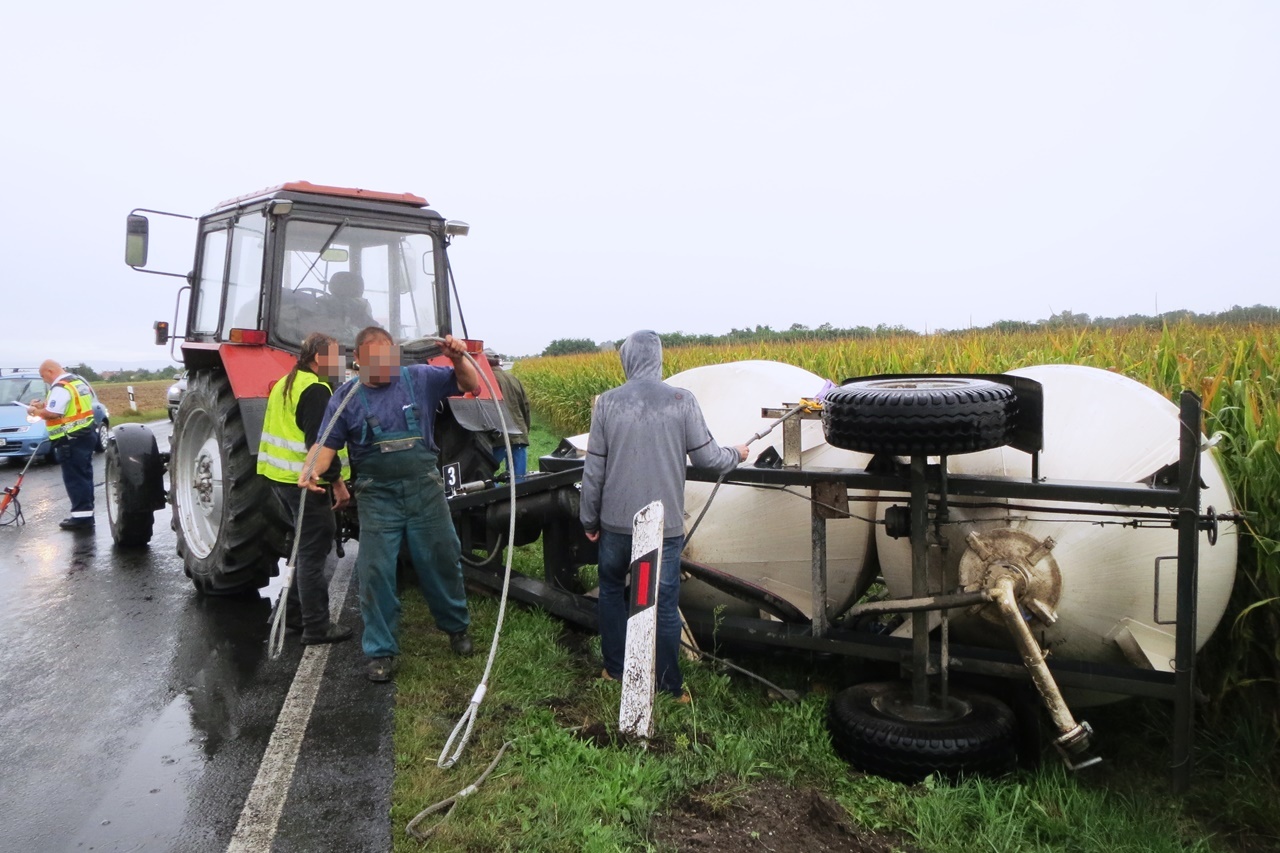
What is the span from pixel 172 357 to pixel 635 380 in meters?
5.04

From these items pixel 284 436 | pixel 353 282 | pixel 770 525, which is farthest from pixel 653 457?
pixel 353 282

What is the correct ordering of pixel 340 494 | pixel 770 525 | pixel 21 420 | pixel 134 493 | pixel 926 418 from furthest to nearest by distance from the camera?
pixel 21 420
pixel 134 493
pixel 340 494
pixel 770 525
pixel 926 418

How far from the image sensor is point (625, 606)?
14.8 feet

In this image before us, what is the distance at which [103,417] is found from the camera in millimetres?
17109

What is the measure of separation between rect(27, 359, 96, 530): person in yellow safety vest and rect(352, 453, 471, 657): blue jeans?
573cm

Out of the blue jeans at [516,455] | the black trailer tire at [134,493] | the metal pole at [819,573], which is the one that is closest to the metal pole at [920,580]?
the metal pole at [819,573]

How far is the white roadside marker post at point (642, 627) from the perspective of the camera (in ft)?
12.6

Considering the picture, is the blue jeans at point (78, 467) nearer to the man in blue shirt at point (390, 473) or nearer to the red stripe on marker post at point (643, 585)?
the man in blue shirt at point (390, 473)

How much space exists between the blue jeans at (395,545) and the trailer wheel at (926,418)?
237cm

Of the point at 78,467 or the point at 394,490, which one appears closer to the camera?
the point at 394,490

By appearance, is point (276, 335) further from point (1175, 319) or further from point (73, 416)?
point (1175, 319)

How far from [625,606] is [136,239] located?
4.92 meters

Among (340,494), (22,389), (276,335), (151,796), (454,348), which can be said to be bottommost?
(151,796)

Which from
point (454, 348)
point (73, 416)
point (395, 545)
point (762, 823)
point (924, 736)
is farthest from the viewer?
point (73, 416)
